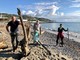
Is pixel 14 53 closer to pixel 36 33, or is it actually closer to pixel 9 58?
pixel 9 58

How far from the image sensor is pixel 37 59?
1098 cm

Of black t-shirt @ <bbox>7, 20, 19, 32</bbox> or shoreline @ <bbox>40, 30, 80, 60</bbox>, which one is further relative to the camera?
shoreline @ <bbox>40, 30, 80, 60</bbox>

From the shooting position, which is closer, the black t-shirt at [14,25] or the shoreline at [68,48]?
the black t-shirt at [14,25]

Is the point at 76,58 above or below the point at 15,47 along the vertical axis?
below

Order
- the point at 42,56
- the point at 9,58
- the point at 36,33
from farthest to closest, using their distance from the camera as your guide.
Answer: the point at 36,33
the point at 42,56
the point at 9,58

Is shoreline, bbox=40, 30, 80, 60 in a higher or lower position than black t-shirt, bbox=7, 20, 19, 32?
lower

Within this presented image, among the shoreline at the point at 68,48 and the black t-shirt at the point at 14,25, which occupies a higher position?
the black t-shirt at the point at 14,25

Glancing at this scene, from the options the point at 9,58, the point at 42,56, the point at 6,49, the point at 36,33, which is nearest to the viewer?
the point at 9,58

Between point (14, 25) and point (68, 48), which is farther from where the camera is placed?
point (68, 48)

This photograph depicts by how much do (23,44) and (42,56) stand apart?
3.76ft

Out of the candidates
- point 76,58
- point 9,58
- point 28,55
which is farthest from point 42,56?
point 76,58

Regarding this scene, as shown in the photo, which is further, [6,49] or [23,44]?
[6,49]

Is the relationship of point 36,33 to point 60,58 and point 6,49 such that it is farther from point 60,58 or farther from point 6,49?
point 60,58

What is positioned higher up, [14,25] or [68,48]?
[14,25]
